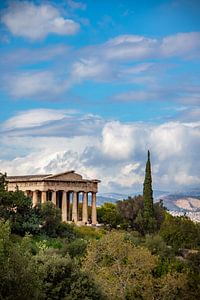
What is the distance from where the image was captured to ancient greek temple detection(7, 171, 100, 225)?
9328 centimetres

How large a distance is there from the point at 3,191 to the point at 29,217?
3.80 metres

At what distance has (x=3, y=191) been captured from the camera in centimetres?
7106

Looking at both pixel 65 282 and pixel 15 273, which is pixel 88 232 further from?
A: pixel 15 273

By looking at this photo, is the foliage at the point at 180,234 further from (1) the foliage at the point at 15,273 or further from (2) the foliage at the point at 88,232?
(1) the foliage at the point at 15,273

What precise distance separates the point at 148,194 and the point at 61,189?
12.1 meters

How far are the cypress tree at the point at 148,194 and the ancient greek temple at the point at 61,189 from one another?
871cm

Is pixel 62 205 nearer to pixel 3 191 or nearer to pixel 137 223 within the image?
pixel 137 223

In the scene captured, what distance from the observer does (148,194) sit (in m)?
89.1

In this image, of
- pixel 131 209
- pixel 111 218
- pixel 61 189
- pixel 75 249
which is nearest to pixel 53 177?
pixel 61 189

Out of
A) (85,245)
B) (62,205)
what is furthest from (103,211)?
(85,245)

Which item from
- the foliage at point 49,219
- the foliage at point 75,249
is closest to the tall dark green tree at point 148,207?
the foliage at point 49,219

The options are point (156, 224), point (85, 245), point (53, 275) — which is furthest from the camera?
point (156, 224)

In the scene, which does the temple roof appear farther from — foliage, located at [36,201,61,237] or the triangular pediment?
foliage, located at [36,201,61,237]

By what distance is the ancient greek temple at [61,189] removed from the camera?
3672 inches
